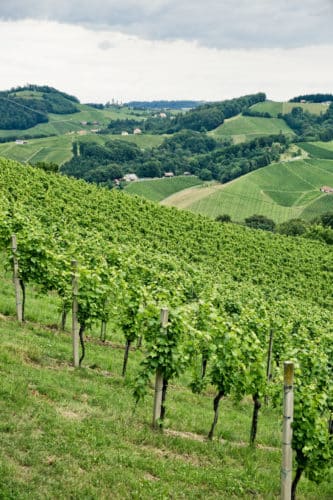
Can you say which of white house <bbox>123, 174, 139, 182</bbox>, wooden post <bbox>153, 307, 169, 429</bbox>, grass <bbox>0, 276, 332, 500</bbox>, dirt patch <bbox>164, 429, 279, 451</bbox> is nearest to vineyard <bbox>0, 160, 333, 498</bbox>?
wooden post <bbox>153, 307, 169, 429</bbox>

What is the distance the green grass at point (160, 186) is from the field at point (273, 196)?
5.01m

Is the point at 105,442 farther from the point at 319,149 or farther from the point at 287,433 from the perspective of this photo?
the point at 319,149

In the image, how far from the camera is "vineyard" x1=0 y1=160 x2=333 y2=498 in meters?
9.80

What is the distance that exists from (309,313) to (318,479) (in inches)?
777

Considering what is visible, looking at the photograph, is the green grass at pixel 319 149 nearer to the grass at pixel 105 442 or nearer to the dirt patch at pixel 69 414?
the grass at pixel 105 442

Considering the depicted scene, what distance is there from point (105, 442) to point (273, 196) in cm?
10864

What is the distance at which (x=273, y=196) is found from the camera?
113m

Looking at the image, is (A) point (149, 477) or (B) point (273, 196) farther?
(B) point (273, 196)

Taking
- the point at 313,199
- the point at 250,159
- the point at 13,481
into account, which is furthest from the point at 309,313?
the point at 250,159

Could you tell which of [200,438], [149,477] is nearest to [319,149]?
[200,438]

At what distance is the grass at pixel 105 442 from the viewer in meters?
7.48

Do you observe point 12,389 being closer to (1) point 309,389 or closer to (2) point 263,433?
(1) point 309,389

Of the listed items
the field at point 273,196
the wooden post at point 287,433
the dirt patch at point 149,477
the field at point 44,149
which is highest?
the field at point 44,149

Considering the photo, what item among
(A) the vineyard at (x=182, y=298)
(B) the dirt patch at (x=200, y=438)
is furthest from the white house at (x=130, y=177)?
(B) the dirt patch at (x=200, y=438)
